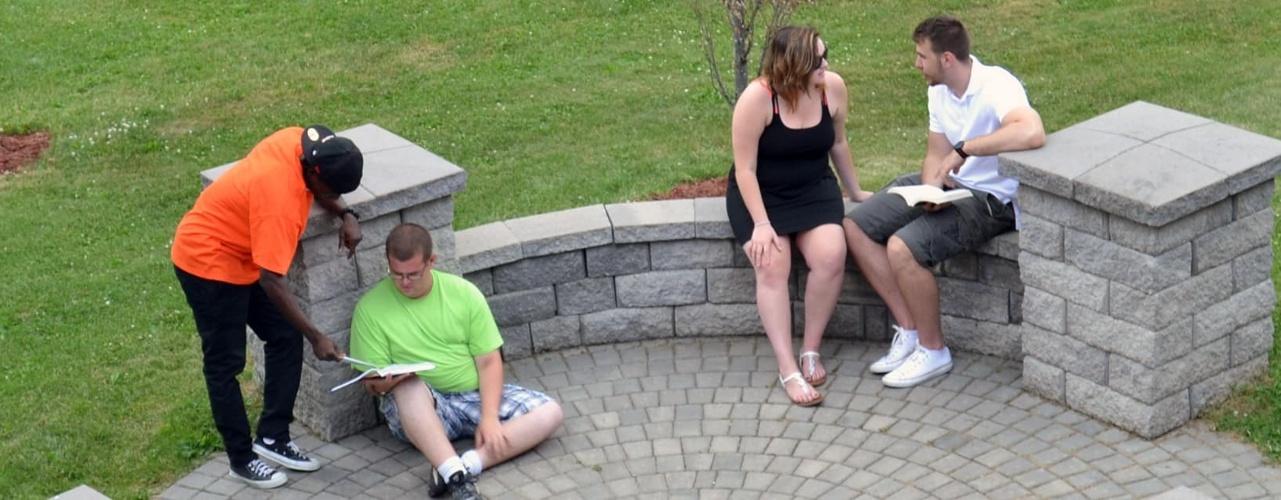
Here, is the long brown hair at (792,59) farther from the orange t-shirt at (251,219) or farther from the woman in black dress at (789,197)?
the orange t-shirt at (251,219)

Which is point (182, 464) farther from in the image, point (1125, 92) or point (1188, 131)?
point (1125, 92)

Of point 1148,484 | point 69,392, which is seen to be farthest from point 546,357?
point 1148,484

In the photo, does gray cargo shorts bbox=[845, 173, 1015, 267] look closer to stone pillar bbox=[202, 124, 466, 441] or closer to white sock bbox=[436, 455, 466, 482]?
stone pillar bbox=[202, 124, 466, 441]

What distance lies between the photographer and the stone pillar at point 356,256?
22.2 ft

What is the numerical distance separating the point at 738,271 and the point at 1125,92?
523cm

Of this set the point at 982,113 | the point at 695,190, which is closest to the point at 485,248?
the point at 982,113

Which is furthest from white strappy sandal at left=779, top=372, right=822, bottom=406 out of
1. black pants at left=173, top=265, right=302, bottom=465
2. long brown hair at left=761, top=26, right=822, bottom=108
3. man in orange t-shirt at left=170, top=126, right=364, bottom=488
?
black pants at left=173, top=265, right=302, bottom=465

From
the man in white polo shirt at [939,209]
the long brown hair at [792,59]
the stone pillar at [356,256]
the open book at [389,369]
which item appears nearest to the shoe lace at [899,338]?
the man in white polo shirt at [939,209]

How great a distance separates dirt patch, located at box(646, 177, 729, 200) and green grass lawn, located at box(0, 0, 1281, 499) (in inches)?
7.2

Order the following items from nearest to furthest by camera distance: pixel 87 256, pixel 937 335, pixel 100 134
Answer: pixel 937 335 < pixel 87 256 < pixel 100 134

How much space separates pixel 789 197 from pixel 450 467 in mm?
2008

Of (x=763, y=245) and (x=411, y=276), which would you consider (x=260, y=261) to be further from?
(x=763, y=245)

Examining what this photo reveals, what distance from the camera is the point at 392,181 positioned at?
22.7 feet

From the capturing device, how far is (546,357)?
7812mm
